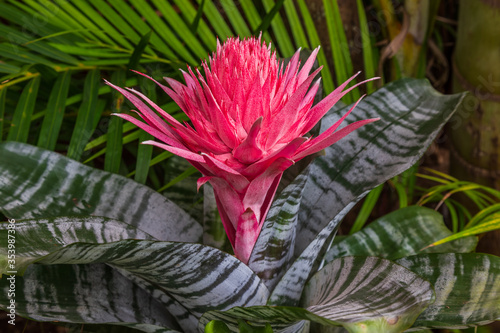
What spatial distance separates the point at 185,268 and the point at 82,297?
0.51 ft

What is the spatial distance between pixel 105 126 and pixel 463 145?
2.25 ft

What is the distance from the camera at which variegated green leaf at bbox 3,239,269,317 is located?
372 millimetres

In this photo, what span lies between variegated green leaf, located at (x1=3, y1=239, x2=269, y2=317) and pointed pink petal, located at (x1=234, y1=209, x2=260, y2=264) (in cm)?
3

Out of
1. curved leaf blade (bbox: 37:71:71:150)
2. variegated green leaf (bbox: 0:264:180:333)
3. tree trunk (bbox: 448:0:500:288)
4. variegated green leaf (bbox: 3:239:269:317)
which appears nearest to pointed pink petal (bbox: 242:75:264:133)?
variegated green leaf (bbox: 3:239:269:317)

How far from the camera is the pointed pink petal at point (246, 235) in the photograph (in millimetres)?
441

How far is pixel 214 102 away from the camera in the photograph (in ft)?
1.23

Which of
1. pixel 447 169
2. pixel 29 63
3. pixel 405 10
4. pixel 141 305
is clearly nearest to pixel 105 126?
pixel 29 63

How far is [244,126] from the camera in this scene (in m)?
0.40

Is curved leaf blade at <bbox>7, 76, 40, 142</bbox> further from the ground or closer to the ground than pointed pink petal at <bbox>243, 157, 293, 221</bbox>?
further from the ground

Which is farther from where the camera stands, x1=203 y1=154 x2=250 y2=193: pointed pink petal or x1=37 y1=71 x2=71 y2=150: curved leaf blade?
x1=37 y1=71 x2=71 y2=150: curved leaf blade

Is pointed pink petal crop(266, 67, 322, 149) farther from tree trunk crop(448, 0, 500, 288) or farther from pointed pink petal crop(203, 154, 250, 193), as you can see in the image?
tree trunk crop(448, 0, 500, 288)

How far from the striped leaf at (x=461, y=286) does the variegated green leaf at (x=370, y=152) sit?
0.36ft

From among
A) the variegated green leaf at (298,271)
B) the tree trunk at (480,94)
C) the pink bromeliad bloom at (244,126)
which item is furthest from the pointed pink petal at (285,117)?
the tree trunk at (480,94)

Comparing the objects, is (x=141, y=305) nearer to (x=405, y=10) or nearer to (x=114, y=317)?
(x=114, y=317)
